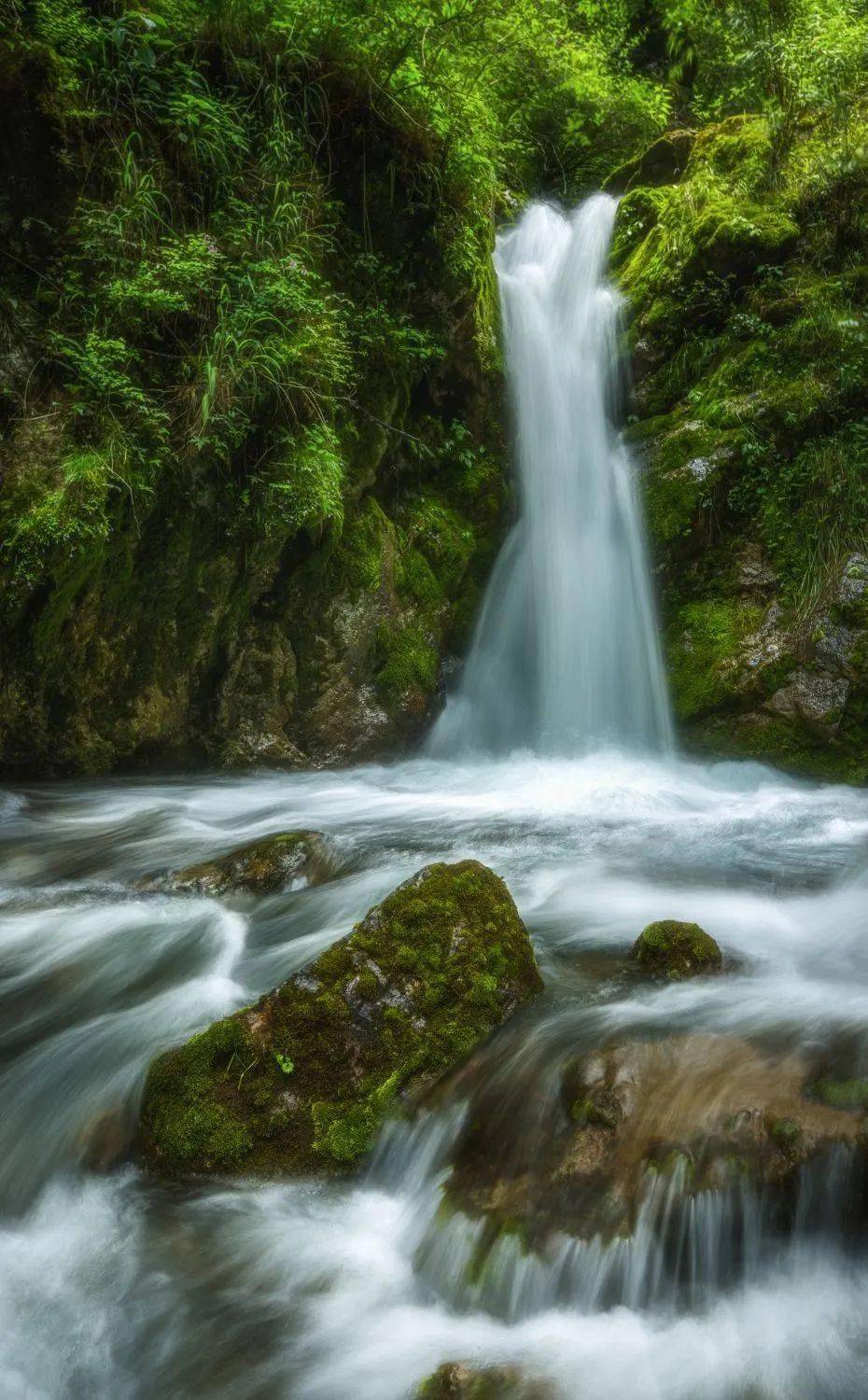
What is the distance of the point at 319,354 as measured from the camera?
6254 millimetres

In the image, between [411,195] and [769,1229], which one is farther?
[411,195]

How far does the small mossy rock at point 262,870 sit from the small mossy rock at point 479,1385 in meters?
2.76

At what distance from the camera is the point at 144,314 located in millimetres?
5672

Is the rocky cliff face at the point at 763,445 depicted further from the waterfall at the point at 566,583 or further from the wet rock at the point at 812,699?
the waterfall at the point at 566,583

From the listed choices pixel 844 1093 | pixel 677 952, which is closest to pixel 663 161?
pixel 677 952

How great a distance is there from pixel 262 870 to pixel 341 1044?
6.19 feet

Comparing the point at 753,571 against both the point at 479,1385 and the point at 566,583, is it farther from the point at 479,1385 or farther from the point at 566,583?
the point at 479,1385

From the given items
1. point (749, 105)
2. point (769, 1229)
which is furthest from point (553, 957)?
point (749, 105)

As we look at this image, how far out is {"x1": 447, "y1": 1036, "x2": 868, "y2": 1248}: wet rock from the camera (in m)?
2.32

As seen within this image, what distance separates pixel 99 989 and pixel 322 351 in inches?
180

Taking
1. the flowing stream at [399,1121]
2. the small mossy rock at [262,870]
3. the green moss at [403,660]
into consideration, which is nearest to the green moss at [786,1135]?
the flowing stream at [399,1121]

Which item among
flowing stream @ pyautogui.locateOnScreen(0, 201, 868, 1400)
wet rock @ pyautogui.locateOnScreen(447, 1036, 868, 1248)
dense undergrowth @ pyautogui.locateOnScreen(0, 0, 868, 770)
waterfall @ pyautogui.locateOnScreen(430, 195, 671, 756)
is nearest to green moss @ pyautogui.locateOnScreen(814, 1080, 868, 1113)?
wet rock @ pyautogui.locateOnScreen(447, 1036, 868, 1248)

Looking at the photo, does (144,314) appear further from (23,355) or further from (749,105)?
(749,105)

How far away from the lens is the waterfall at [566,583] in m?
8.19
